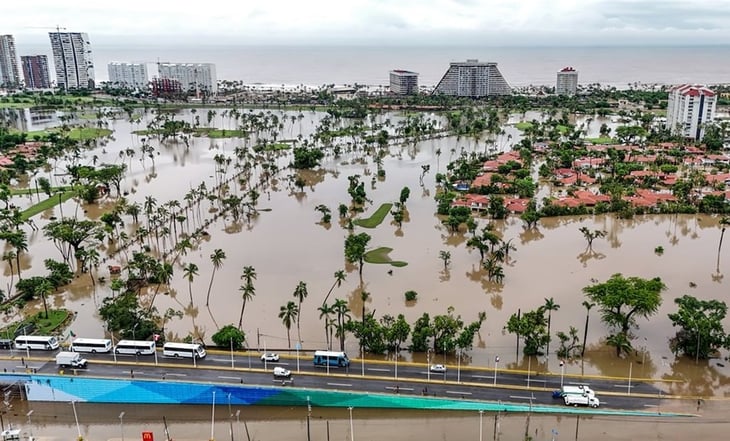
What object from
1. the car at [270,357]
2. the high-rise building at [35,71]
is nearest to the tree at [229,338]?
the car at [270,357]

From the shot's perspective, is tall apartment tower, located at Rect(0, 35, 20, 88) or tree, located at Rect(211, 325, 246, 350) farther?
tall apartment tower, located at Rect(0, 35, 20, 88)

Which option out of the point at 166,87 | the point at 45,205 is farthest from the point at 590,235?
the point at 166,87

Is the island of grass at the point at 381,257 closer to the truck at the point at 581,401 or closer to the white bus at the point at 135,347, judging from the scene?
the white bus at the point at 135,347

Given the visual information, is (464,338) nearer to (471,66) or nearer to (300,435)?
(300,435)

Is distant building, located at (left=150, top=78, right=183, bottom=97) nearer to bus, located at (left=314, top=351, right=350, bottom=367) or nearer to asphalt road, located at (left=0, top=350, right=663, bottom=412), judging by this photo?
asphalt road, located at (left=0, top=350, right=663, bottom=412)

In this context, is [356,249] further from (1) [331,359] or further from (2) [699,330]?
(2) [699,330]

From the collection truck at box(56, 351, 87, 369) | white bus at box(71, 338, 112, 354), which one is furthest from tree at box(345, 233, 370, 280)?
truck at box(56, 351, 87, 369)
